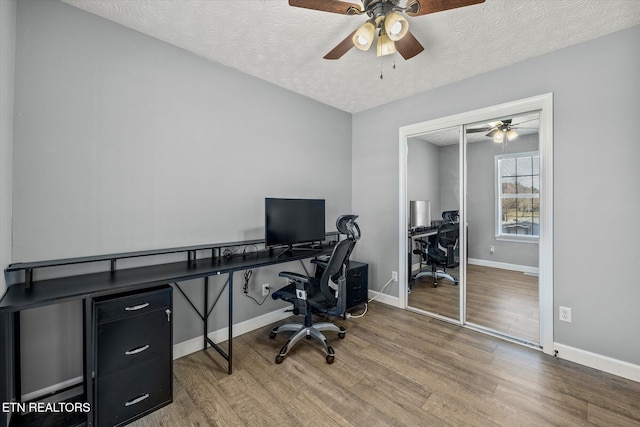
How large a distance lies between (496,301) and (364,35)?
119 inches

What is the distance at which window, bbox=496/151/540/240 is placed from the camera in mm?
2516

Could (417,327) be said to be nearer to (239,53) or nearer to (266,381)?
(266,381)

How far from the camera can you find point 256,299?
287 cm

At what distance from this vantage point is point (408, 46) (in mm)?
1956

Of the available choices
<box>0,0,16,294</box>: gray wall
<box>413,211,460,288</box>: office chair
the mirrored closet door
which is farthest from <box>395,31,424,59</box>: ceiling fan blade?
<box>0,0,16,294</box>: gray wall

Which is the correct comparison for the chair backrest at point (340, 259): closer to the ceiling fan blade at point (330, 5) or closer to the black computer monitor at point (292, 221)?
the black computer monitor at point (292, 221)

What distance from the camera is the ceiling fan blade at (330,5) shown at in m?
1.52

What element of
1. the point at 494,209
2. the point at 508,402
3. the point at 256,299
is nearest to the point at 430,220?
the point at 494,209

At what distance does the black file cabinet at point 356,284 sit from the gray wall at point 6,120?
108 inches

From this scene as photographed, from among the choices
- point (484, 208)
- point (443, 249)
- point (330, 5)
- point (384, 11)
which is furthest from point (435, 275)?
point (330, 5)

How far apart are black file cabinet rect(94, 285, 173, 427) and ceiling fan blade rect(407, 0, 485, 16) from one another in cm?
231

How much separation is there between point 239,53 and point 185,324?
2.45m

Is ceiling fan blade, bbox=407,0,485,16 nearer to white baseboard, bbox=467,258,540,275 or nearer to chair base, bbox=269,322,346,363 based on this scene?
white baseboard, bbox=467,258,540,275

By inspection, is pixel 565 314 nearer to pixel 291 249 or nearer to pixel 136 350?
pixel 291 249
